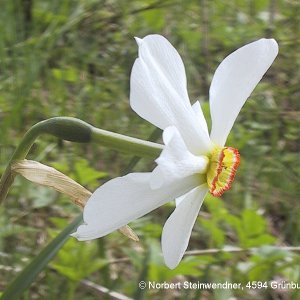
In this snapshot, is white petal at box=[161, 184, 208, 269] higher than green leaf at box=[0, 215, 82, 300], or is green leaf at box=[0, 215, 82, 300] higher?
white petal at box=[161, 184, 208, 269]

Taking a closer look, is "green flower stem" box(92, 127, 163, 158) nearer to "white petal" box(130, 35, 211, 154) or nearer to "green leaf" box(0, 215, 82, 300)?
"white petal" box(130, 35, 211, 154)

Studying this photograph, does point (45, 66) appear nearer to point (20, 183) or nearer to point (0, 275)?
point (20, 183)

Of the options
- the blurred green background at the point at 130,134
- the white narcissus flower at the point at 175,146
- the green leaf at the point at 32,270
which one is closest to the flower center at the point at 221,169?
the white narcissus flower at the point at 175,146

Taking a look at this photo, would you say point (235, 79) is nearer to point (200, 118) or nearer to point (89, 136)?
point (200, 118)

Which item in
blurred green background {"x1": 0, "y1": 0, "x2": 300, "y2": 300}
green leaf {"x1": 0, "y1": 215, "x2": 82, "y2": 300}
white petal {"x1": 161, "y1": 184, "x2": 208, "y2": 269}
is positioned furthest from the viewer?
blurred green background {"x1": 0, "y1": 0, "x2": 300, "y2": 300}

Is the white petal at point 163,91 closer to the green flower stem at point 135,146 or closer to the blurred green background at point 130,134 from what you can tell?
the green flower stem at point 135,146

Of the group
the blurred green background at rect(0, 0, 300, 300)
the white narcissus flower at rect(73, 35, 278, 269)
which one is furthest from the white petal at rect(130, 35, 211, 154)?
the blurred green background at rect(0, 0, 300, 300)
